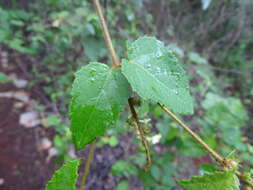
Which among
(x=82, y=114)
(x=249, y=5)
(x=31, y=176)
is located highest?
(x=249, y=5)

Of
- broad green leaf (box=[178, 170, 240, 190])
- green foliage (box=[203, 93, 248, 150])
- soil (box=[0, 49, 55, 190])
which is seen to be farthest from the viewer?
soil (box=[0, 49, 55, 190])

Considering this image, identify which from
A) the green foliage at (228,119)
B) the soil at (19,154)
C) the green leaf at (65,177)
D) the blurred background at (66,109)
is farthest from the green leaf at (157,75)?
the soil at (19,154)

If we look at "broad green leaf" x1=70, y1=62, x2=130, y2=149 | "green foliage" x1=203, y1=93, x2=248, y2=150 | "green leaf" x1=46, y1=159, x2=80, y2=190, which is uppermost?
"broad green leaf" x1=70, y1=62, x2=130, y2=149

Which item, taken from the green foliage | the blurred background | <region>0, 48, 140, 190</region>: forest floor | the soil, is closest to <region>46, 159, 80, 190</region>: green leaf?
the blurred background

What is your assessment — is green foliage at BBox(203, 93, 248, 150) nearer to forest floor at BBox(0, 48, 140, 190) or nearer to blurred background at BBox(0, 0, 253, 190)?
blurred background at BBox(0, 0, 253, 190)

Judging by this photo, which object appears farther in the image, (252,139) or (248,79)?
(248,79)

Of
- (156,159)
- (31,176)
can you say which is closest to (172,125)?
(156,159)

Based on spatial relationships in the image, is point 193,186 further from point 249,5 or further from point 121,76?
point 249,5
